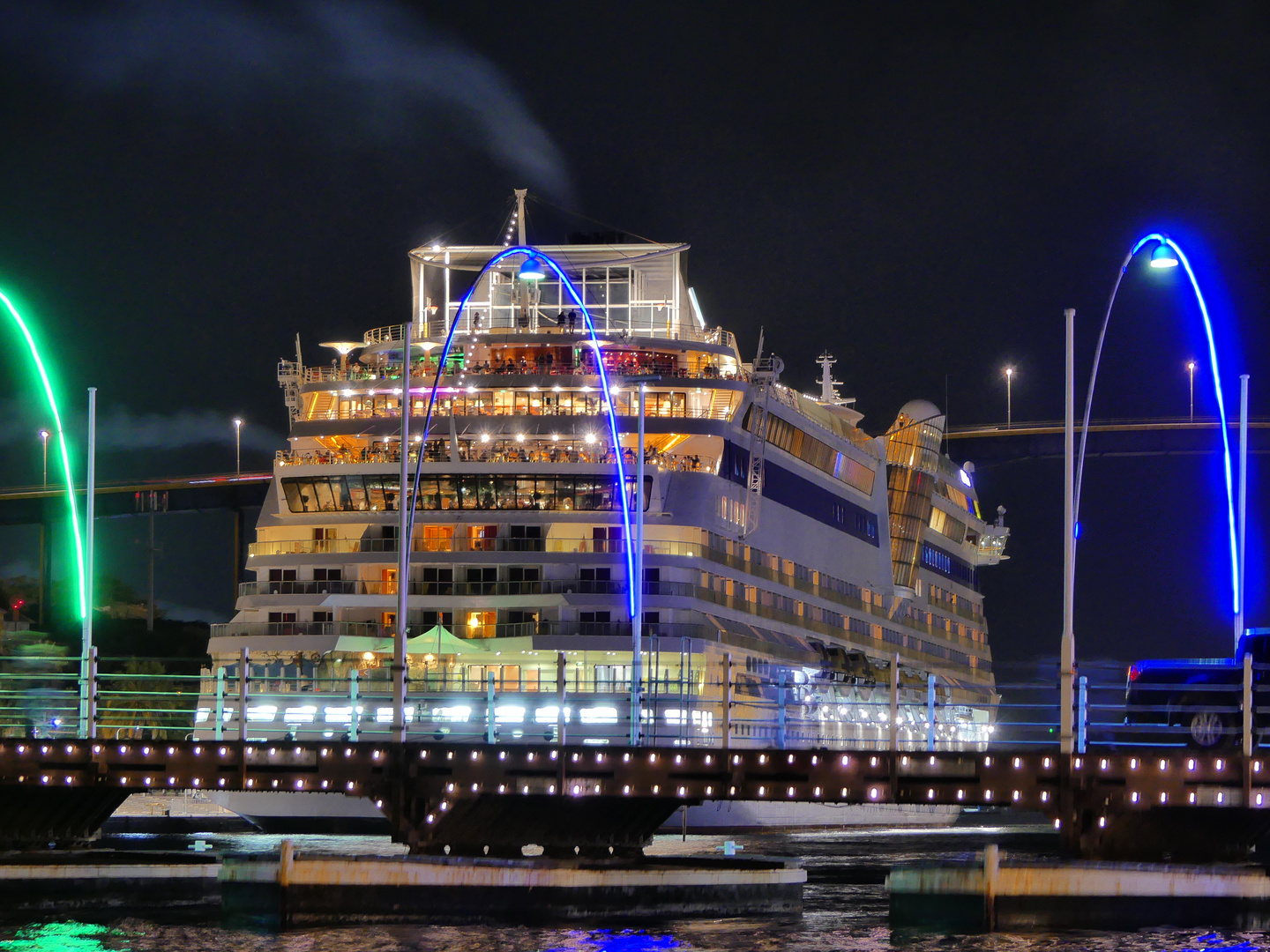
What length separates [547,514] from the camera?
6175 centimetres

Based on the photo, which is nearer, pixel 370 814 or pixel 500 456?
pixel 370 814

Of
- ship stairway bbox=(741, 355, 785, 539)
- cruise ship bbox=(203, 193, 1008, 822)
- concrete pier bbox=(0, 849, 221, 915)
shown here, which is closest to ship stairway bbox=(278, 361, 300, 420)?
cruise ship bbox=(203, 193, 1008, 822)

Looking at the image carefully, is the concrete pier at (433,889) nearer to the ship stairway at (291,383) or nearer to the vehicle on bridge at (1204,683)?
the vehicle on bridge at (1204,683)

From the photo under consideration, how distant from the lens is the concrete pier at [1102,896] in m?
28.2

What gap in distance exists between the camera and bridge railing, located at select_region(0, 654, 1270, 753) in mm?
30578

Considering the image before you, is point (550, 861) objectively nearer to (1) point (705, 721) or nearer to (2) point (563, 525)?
(1) point (705, 721)

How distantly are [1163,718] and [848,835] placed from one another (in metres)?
23.4

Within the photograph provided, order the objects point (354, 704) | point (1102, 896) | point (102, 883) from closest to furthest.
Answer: point (1102, 896) → point (354, 704) → point (102, 883)

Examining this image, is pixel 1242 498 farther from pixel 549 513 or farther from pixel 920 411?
pixel 920 411

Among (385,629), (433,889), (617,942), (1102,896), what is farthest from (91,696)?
(385,629)

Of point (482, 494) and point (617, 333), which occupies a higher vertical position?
point (617, 333)

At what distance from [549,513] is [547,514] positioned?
7cm

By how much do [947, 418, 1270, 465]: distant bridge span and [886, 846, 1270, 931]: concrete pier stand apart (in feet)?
375

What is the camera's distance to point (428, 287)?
245 ft
